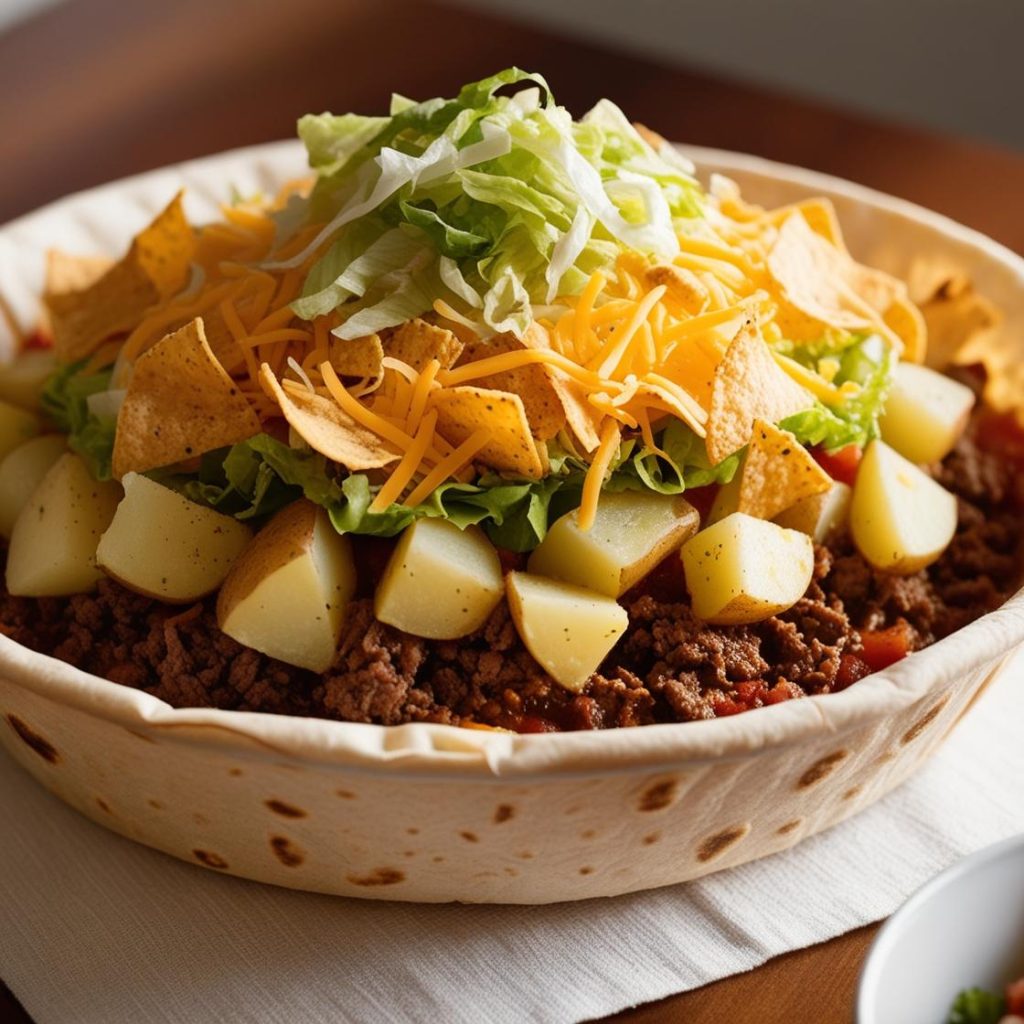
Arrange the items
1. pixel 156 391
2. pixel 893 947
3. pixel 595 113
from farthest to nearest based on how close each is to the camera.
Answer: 1. pixel 595 113
2. pixel 156 391
3. pixel 893 947

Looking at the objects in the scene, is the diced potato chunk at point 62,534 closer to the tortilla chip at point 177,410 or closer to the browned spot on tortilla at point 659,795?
the tortilla chip at point 177,410

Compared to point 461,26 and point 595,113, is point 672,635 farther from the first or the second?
point 461,26

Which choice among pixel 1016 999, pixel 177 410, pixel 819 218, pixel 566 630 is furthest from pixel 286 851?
pixel 819 218

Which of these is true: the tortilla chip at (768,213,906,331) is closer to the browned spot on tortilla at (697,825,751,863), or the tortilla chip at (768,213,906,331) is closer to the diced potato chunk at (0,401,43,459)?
the browned spot on tortilla at (697,825,751,863)

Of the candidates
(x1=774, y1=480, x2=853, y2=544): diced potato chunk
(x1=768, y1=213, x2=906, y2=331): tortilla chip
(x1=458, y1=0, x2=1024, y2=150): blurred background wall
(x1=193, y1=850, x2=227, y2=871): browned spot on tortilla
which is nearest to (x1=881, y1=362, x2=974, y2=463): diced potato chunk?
(x1=768, y1=213, x2=906, y2=331): tortilla chip

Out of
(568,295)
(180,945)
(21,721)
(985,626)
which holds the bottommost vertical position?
(180,945)

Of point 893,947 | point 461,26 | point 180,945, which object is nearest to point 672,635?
point 893,947
